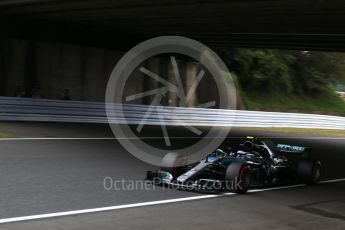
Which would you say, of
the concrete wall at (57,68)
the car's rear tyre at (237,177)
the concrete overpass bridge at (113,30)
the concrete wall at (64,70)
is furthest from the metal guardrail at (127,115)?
the car's rear tyre at (237,177)

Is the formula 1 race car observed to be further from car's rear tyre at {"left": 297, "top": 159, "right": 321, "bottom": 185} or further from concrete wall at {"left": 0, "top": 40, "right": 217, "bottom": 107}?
concrete wall at {"left": 0, "top": 40, "right": 217, "bottom": 107}

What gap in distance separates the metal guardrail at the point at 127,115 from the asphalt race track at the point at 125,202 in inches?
303

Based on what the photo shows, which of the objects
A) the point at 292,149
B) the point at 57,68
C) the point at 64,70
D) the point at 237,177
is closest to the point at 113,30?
the point at 64,70

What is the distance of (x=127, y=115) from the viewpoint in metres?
21.6

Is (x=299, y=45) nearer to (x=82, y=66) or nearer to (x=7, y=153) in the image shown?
(x=82, y=66)

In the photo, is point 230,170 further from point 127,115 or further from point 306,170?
point 127,115

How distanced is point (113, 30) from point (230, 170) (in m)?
18.0

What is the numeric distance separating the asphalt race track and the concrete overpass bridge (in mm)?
6522

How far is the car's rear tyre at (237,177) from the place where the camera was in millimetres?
8305

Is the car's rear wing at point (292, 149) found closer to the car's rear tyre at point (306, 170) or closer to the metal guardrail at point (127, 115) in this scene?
the car's rear tyre at point (306, 170)

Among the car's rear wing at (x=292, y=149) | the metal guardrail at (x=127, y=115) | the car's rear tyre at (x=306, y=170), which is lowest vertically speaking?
the car's rear tyre at (x=306, y=170)

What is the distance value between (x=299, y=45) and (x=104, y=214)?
62.8ft

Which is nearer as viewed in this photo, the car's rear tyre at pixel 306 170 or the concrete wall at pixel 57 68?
the car's rear tyre at pixel 306 170

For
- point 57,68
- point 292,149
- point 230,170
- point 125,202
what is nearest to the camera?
point 125,202
